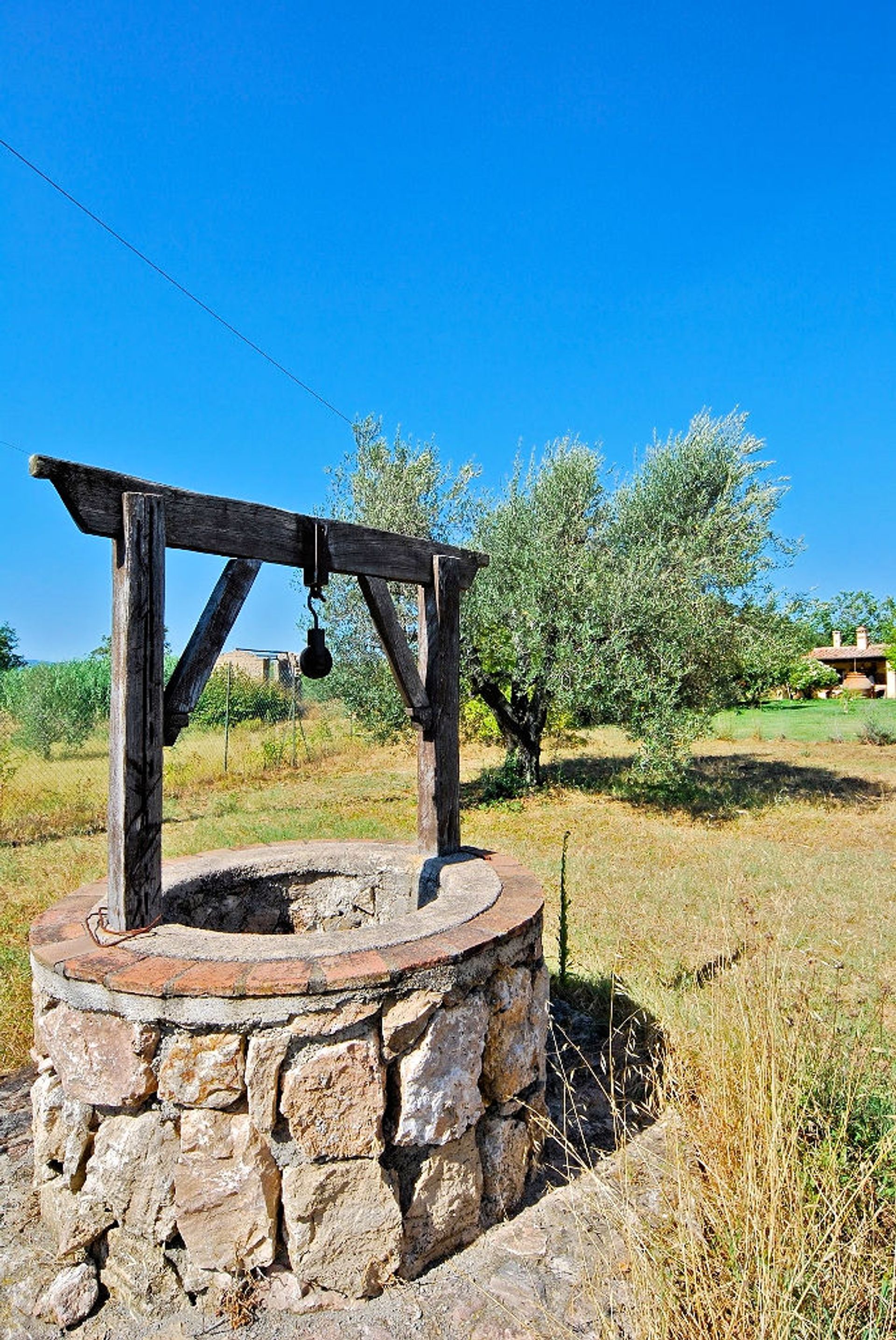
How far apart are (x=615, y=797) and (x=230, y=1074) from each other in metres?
8.95

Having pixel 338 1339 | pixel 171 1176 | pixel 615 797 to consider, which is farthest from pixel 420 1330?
pixel 615 797

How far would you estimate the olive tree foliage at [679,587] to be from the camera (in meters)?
8.99

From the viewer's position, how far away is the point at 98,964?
221 cm

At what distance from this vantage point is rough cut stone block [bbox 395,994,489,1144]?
2.21m

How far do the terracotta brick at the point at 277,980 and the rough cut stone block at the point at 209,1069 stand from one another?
15 cm

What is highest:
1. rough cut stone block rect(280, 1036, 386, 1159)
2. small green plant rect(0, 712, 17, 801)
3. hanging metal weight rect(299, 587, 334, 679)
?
hanging metal weight rect(299, 587, 334, 679)

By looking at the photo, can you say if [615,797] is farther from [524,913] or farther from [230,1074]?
[230,1074]

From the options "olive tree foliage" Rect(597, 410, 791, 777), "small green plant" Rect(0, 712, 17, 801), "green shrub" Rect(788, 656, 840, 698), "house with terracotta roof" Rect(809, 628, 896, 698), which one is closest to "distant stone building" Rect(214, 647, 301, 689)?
"small green plant" Rect(0, 712, 17, 801)

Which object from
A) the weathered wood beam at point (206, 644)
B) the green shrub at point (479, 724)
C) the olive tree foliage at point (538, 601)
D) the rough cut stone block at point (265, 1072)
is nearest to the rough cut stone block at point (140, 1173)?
the rough cut stone block at point (265, 1072)

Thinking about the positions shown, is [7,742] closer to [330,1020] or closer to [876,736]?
[330,1020]

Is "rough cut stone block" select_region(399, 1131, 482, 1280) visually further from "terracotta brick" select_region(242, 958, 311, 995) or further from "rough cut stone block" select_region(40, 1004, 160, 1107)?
"rough cut stone block" select_region(40, 1004, 160, 1107)

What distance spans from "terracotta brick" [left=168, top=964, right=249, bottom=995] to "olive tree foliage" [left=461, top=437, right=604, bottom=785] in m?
7.13

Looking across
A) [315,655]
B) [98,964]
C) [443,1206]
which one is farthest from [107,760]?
[443,1206]

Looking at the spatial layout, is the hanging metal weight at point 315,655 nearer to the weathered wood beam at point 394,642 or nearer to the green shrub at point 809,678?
the weathered wood beam at point 394,642
